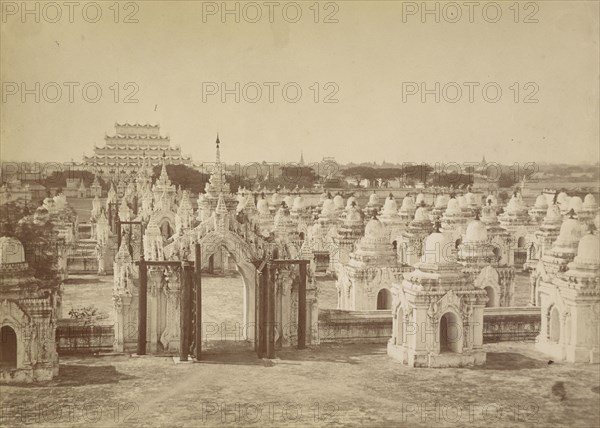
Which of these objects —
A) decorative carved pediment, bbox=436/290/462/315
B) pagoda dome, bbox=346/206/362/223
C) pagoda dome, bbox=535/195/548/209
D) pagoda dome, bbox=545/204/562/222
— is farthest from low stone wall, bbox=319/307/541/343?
pagoda dome, bbox=535/195/548/209

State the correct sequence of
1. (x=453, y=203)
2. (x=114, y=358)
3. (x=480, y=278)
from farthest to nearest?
(x=453, y=203)
(x=480, y=278)
(x=114, y=358)

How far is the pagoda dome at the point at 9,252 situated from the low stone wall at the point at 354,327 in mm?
10520

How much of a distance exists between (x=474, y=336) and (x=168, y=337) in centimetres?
1017

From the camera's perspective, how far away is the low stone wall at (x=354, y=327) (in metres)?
26.3

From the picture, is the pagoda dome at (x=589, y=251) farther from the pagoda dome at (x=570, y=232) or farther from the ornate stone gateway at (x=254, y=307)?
the ornate stone gateway at (x=254, y=307)

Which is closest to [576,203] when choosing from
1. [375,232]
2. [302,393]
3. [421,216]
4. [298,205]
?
[421,216]

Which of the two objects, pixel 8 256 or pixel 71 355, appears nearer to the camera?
pixel 8 256

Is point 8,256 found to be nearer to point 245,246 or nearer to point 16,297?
point 16,297

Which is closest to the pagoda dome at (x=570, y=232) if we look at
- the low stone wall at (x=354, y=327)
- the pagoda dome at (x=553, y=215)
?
the low stone wall at (x=354, y=327)

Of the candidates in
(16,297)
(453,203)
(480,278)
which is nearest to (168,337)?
(16,297)

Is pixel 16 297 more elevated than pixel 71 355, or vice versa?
pixel 16 297

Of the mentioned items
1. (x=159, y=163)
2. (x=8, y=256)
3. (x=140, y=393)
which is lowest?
(x=140, y=393)

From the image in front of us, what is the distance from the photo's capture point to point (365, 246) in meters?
32.8

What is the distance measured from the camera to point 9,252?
21859 millimetres
